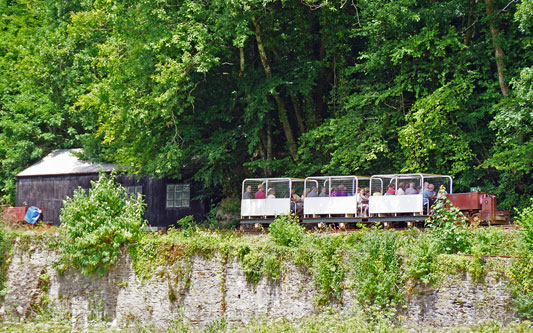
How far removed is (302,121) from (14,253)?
13907mm

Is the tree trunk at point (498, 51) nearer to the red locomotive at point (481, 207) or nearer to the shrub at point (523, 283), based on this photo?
the red locomotive at point (481, 207)

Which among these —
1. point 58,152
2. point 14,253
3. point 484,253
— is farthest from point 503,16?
point 58,152

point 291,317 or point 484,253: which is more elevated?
point 484,253

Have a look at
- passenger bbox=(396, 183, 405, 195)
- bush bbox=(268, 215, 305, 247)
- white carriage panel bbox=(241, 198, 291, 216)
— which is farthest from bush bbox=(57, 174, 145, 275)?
passenger bbox=(396, 183, 405, 195)

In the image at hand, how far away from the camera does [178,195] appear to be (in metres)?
37.5

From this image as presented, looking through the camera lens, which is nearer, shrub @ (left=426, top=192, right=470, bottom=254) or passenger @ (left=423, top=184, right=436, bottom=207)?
shrub @ (left=426, top=192, right=470, bottom=254)

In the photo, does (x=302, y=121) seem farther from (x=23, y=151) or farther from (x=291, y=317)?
(x=23, y=151)

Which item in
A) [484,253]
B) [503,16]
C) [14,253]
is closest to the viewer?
[484,253]

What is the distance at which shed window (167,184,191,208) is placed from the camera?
122 feet

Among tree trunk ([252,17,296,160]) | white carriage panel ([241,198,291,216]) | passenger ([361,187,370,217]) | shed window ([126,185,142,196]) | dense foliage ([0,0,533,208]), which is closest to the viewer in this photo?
passenger ([361,187,370,217])

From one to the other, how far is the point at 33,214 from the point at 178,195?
734 centimetres

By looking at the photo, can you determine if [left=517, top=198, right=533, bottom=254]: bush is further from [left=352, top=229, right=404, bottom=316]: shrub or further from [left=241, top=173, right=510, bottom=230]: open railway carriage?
[left=241, top=173, right=510, bottom=230]: open railway carriage

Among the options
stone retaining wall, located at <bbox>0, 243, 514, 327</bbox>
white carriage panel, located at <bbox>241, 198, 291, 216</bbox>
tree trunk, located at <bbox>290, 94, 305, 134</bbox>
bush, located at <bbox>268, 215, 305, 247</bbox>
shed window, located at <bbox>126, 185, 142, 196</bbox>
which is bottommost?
stone retaining wall, located at <bbox>0, 243, 514, 327</bbox>

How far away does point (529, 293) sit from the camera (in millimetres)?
16281
